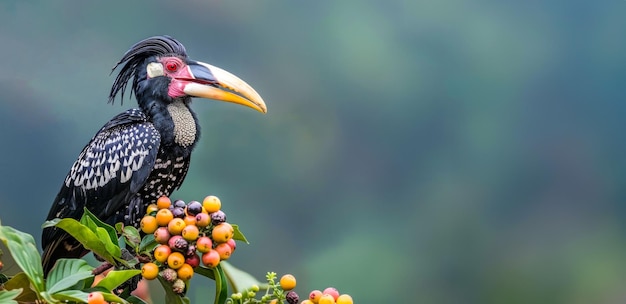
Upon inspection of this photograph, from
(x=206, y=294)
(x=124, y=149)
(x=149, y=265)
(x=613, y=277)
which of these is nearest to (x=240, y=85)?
(x=124, y=149)

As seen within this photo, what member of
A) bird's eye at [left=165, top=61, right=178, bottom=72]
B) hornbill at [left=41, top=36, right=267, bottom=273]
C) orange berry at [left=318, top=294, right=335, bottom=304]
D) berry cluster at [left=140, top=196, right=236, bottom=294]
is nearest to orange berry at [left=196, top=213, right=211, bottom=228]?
berry cluster at [left=140, top=196, right=236, bottom=294]

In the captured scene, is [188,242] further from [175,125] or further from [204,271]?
[175,125]

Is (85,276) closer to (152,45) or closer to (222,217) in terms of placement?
(222,217)

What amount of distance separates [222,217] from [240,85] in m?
0.48

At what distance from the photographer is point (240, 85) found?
57.1 inches

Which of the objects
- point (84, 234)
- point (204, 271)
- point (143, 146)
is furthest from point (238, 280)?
point (143, 146)

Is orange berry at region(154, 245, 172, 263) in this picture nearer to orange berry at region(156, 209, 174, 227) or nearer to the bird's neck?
orange berry at region(156, 209, 174, 227)

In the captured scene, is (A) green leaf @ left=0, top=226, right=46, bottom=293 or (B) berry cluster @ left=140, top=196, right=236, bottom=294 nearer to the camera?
(A) green leaf @ left=0, top=226, right=46, bottom=293

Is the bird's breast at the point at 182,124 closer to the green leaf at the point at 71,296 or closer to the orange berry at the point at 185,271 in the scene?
the orange berry at the point at 185,271

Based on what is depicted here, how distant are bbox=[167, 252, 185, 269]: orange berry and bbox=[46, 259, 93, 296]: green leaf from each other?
11 cm

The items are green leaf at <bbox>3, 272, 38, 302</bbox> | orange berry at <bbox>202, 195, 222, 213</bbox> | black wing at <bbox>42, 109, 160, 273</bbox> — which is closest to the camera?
green leaf at <bbox>3, 272, 38, 302</bbox>

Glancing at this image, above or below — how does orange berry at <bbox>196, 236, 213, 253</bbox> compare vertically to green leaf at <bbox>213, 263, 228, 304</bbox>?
above

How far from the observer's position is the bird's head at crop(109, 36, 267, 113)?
1.43 metres

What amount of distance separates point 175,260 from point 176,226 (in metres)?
0.05
